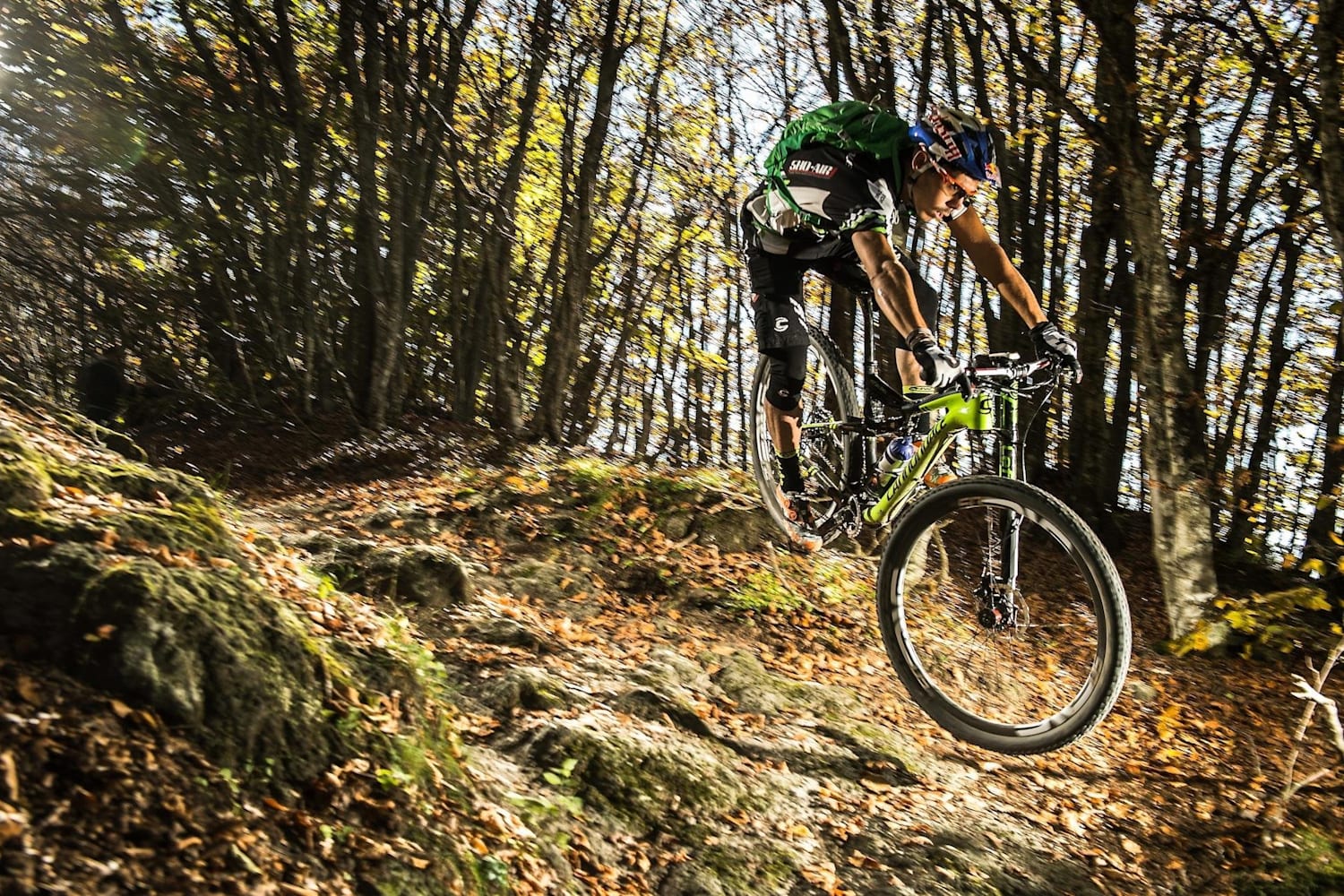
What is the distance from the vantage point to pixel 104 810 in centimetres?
202

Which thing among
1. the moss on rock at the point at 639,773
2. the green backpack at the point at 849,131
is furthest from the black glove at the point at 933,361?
the moss on rock at the point at 639,773

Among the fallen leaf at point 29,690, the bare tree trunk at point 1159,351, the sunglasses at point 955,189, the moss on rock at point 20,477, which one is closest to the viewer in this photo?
the fallen leaf at point 29,690

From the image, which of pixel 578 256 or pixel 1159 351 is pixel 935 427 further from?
pixel 578 256

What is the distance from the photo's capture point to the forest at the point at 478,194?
11.0 metres

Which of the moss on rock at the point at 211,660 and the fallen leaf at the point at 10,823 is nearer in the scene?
the fallen leaf at the point at 10,823

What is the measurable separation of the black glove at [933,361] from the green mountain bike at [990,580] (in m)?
0.08

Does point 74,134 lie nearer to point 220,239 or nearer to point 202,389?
point 220,239

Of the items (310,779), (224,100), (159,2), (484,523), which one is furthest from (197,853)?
(159,2)

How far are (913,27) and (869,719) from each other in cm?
970

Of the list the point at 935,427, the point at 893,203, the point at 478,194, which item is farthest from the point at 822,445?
the point at 478,194

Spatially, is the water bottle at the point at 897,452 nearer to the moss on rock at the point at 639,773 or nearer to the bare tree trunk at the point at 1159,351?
the moss on rock at the point at 639,773

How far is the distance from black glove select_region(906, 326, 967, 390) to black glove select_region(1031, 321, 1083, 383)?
1.12 feet

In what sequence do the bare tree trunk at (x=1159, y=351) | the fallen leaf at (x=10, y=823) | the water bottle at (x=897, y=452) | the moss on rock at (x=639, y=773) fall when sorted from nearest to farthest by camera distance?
the fallen leaf at (x=10, y=823) < the moss on rock at (x=639, y=773) < the water bottle at (x=897, y=452) < the bare tree trunk at (x=1159, y=351)

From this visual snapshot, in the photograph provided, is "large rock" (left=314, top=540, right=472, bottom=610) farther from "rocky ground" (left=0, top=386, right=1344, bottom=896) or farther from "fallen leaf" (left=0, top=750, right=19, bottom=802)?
"fallen leaf" (left=0, top=750, right=19, bottom=802)
